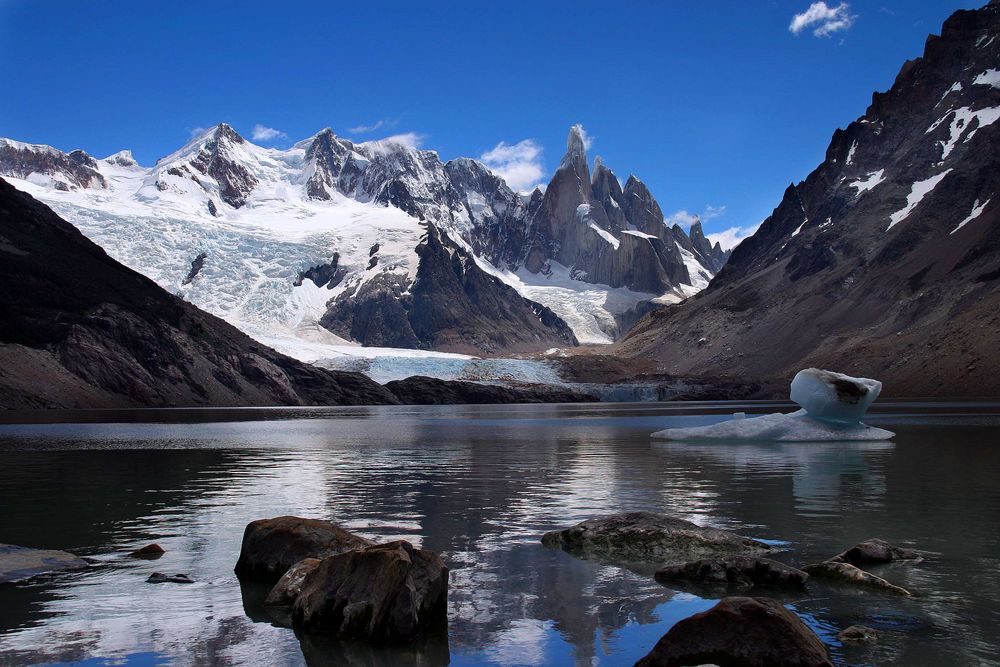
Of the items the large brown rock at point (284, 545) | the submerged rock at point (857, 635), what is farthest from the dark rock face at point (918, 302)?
the large brown rock at point (284, 545)

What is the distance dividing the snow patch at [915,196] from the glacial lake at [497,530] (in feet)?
558

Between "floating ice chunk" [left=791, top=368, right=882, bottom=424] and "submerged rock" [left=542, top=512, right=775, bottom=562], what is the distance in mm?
28531

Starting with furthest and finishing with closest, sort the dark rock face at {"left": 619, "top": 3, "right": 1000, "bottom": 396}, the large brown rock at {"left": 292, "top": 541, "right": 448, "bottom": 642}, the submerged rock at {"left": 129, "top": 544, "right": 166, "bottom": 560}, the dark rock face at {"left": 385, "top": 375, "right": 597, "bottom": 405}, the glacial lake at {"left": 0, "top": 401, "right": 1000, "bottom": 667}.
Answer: the dark rock face at {"left": 385, "top": 375, "right": 597, "bottom": 405} → the dark rock face at {"left": 619, "top": 3, "right": 1000, "bottom": 396} → the submerged rock at {"left": 129, "top": 544, "right": 166, "bottom": 560} → the large brown rock at {"left": 292, "top": 541, "right": 448, "bottom": 642} → the glacial lake at {"left": 0, "top": 401, "right": 1000, "bottom": 667}

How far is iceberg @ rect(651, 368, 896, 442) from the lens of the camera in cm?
4300

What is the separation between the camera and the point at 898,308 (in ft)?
521

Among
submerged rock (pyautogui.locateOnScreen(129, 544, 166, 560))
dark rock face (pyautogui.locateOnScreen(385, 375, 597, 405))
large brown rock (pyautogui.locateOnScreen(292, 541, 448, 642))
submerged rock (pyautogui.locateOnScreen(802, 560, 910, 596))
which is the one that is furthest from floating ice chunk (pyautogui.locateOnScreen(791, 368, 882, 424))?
dark rock face (pyautogui.locateOnScreen(385, 375, 597, 405))

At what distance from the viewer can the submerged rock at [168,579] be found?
45.5 ft

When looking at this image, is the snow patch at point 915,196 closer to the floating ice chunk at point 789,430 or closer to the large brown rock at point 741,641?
the floating ice chunk at point 789,430

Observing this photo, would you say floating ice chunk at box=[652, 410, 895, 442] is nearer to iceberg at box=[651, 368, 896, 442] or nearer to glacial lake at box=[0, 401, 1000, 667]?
iceberg at box=[651, 368, 896, 442]

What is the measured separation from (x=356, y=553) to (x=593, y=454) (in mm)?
28234

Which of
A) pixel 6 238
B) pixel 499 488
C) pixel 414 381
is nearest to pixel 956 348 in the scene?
pixel 414 381

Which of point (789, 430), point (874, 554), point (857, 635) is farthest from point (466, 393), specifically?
point (857, 635)

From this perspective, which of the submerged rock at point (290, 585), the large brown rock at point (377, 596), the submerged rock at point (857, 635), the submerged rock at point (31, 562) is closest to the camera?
the submerged rock at point (857, 635)

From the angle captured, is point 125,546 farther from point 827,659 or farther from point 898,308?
point 898,308
